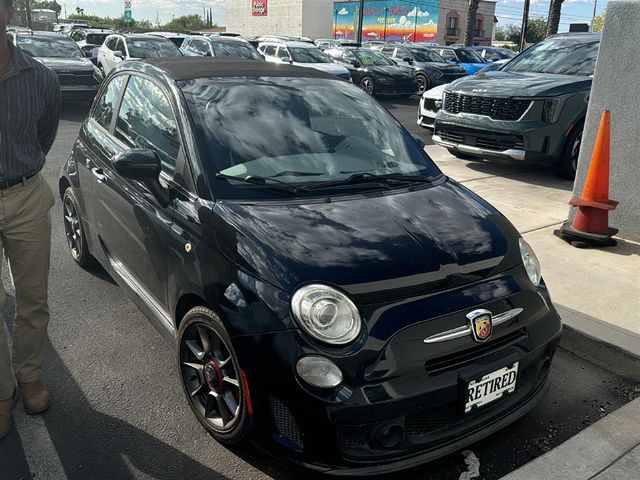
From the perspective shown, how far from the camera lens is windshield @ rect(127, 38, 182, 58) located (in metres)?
14.3

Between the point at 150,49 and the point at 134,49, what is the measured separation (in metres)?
0.42

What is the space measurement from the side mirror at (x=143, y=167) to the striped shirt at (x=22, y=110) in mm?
374

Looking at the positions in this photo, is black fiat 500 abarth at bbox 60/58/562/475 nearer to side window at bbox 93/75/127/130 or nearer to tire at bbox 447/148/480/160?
side window at bbox 93/75/127/130

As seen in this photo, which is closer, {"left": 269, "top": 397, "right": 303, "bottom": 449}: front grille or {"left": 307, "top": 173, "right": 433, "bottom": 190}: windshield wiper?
{"left": 269, "top": 397, "right": 303, "bottom": 449}: front grille

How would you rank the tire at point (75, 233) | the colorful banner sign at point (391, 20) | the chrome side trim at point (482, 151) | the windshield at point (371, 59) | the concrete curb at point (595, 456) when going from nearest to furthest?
the concrete curb at point (595, 456) → the tire at point (75, 233) → the chrome side trim at point (482, 151) → the windshield at point (371, 59) → the colorful banner sign at point (391, 20)

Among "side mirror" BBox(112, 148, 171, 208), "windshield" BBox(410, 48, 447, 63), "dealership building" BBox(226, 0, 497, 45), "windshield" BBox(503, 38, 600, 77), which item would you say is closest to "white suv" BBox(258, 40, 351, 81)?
"windshield" BBox(410, 48, 447, 63)

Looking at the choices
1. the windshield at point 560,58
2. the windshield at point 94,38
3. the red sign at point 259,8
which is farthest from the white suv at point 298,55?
the red sign at point 259,8

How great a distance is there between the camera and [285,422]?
2258 mm

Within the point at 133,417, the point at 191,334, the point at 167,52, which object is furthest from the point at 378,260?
the point at 167,52

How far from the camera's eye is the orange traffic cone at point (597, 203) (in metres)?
4.95

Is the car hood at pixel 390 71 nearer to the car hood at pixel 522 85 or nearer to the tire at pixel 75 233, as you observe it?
the car hood at pixel 522 85

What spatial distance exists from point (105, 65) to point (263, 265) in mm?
14856

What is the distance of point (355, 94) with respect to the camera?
153 inches

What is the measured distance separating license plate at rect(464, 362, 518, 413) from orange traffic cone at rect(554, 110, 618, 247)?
2.90m
